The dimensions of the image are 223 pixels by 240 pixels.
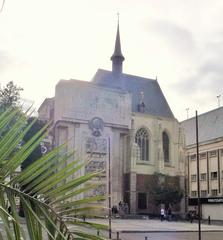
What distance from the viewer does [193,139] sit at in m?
65.4

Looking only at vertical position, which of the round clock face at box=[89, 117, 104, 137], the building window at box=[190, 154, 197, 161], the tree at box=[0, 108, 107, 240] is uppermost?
the round clock face at box=[89, 117, 104, 137]

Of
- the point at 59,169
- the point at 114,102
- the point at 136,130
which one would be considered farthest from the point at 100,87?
the point at 59,169

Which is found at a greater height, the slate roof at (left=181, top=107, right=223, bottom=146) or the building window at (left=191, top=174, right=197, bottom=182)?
the slate roof at (left=181, top=107, right=223, bottom=146)

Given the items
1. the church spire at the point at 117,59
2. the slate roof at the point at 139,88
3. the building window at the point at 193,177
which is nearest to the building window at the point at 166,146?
the slate roof at the point at 139,88

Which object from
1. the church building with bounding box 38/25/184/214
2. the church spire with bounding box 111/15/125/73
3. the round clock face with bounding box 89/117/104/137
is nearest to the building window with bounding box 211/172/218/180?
the church building with bounding box 38/25/184/214

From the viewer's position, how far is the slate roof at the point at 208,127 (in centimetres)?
6000

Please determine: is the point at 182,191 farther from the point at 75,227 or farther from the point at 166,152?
the point at 75,227

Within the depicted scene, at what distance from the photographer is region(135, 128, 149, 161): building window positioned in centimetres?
5497

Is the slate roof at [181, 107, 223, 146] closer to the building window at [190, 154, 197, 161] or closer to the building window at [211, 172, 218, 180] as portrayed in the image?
the building window at [190, 154, 197, 161]

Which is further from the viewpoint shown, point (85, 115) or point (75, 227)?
point (85, 115)

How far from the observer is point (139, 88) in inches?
2443

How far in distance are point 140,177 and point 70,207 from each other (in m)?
51.4

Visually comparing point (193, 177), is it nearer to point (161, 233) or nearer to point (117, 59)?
point (117, 59)

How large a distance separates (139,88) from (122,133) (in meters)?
10.6
